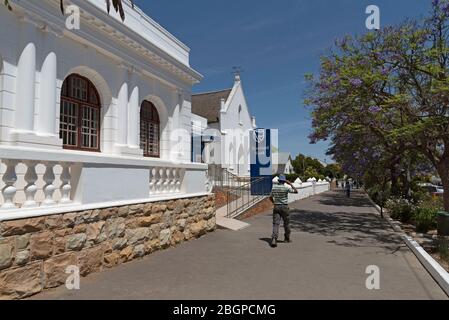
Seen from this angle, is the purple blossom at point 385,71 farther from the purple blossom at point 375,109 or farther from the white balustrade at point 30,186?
the white balustrade at point 30,186

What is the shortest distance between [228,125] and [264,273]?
23.0 metres

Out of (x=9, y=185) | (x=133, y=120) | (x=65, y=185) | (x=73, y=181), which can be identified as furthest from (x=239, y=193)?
(x=9, y=185)

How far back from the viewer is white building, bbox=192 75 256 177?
87.9 ft

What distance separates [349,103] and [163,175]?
226 inches

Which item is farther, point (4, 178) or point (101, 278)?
point (101, 278)

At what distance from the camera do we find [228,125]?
2892cm

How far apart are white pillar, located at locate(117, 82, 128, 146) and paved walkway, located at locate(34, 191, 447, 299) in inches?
127

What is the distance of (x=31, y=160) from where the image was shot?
5.09m

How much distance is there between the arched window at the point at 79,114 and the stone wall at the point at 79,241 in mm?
2618

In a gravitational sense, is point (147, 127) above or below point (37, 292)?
above

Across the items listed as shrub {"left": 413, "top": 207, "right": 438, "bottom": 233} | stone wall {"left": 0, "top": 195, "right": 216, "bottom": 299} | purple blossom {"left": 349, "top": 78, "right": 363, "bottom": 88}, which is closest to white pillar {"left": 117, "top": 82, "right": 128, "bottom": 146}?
stone wall {"left": 0, "top": 195, "right": 216, "bottom": 299}
